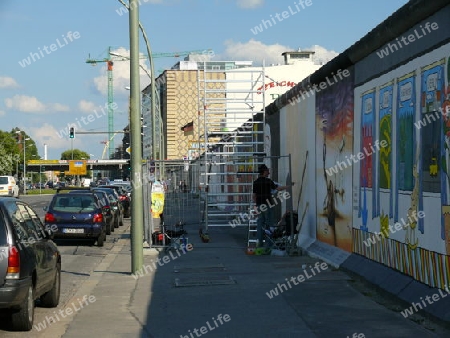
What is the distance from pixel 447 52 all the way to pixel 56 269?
5.98 meters

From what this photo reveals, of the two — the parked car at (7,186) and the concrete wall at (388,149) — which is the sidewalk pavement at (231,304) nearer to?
the concrete wall at (388,149)

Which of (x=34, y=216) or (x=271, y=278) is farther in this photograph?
(x=271, y=278)

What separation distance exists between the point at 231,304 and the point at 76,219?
11.9 m

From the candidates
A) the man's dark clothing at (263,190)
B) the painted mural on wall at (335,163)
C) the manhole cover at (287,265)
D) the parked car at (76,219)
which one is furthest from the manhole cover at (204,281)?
the parked car at (76,219)

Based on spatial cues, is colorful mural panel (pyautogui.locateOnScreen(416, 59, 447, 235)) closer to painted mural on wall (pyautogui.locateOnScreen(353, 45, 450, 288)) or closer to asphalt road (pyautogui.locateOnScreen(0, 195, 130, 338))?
painted mural on wall (pyautogui.locateOnScreen(353, 45, 450, 288))

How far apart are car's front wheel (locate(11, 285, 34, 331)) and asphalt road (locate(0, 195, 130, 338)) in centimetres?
9

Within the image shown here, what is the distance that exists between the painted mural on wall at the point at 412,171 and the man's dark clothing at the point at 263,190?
4956 mm

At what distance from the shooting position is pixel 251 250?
54.2 ft

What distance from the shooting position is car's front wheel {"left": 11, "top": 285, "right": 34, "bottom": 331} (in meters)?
8.59

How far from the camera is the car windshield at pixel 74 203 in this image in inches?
854

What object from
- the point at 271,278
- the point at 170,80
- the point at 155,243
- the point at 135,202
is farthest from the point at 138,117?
the point at 170,80

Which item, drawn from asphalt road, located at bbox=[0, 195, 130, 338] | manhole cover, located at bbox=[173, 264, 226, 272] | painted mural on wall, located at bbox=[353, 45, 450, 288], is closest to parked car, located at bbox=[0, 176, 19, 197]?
asphalt road, located at bbox=[0, 195, 130, 338]

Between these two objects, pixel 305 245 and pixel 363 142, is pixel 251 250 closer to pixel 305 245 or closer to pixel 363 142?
pixel 305 245

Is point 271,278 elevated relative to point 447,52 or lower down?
lower down
